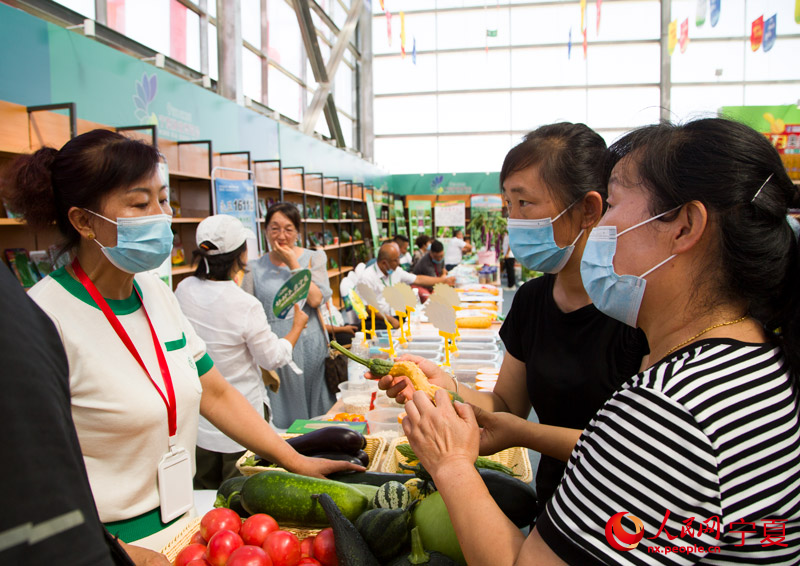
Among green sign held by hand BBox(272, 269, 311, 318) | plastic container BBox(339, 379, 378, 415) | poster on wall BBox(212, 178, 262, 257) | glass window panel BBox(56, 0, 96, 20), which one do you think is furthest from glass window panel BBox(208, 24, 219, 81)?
plastic container BBox(339, 379, 378, 415)

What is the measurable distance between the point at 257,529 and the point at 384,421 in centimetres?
124

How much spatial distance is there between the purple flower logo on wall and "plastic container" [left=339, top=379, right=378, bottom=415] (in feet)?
12.6

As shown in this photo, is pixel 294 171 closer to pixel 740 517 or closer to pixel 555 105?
pixel 740 517

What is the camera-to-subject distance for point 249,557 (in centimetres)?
105

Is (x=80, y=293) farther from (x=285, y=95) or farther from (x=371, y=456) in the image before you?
(x=285, y=95)

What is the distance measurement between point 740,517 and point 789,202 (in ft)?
1.70

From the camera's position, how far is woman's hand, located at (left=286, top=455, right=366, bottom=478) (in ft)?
5.14

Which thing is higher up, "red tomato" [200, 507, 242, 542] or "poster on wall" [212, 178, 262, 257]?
"poster on wall" [212, 178, 262, 257]

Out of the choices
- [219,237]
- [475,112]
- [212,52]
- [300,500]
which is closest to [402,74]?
[475,112]

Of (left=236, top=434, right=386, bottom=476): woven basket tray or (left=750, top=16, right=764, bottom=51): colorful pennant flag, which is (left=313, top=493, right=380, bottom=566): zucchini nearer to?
(left=236, top=434, right=386, bottom=476): woven basket tray

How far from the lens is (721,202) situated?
2.67 feet

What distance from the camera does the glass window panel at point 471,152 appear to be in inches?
675

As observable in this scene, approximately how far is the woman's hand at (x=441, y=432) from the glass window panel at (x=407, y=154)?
56.2 feet

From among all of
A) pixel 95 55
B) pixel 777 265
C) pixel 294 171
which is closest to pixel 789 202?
pixel 777 265
